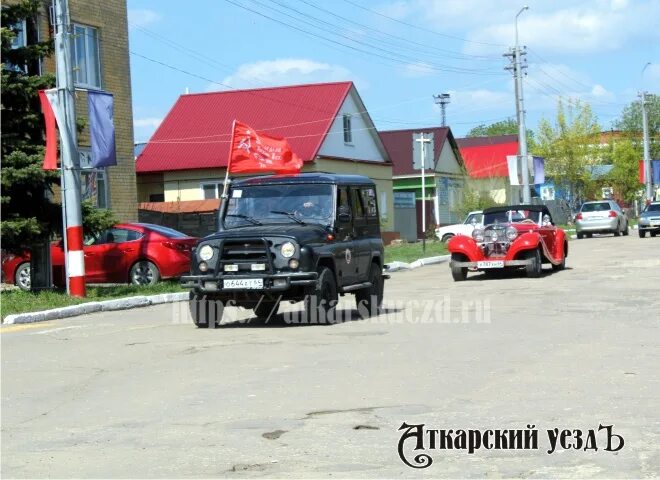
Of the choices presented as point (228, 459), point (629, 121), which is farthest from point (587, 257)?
point (629, 121)

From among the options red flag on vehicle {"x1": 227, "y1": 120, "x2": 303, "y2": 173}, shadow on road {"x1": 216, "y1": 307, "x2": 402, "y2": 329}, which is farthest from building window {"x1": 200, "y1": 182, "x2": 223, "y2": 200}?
shadow on road {"x1": 216, "y1": 307, "x2": 402, "y2": 329}

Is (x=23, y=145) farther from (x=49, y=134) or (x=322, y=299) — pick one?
(x=322, y=299)

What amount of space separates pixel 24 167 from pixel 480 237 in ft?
30.2

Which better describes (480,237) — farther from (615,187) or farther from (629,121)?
(629,121)

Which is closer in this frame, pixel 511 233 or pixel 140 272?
pixel 511 233

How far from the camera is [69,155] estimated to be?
19.0m

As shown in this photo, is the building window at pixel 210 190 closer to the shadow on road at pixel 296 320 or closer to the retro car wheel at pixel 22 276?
the retro car wheel at pixel 22 276

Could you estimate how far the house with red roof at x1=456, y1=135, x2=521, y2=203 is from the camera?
57.4m

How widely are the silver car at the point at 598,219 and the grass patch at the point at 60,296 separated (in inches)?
1095

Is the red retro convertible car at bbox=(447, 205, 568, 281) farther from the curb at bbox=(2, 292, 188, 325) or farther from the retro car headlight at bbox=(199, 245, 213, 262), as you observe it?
the retro car headlight at bbox=(199, 245, 213, 262)

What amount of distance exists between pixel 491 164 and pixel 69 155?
63167mm

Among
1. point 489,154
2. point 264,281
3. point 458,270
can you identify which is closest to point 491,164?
point 489,154

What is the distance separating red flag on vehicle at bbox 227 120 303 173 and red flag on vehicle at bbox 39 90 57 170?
7.40 m

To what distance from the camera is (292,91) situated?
1854 inches
